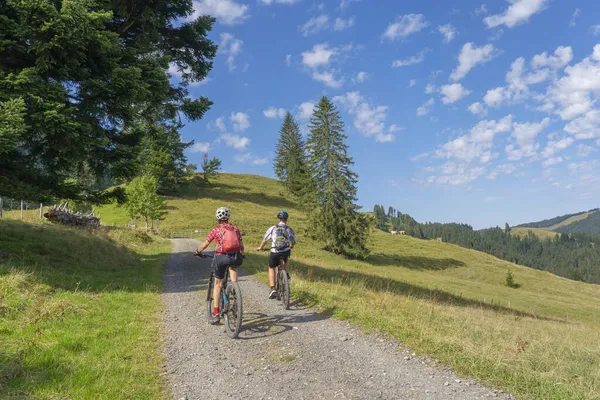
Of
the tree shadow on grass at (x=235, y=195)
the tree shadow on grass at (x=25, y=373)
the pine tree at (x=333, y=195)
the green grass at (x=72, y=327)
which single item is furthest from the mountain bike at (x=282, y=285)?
the tree shadow on grass at (x=235, y=195)

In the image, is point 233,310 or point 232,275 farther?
point 232,275

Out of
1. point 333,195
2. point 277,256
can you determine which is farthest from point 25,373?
point 333,195

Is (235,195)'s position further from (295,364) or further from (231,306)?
(295,364)

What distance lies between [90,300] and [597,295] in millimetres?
64857

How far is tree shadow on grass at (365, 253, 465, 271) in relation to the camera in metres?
46.8

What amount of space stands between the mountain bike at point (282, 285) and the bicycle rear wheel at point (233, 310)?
7.10 ft

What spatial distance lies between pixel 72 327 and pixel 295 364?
457 centimetres

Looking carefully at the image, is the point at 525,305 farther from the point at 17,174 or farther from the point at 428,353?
the point at 17,174

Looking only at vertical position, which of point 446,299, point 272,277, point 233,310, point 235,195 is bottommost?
point 446,299

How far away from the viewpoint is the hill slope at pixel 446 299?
17.5ft

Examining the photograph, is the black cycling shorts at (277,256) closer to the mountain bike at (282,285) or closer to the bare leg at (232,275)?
the mountain bike at (282,285)

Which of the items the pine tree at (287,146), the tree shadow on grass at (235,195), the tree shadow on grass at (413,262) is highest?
the pine tree at (287,146)

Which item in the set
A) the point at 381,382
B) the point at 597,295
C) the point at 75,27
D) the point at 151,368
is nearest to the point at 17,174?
the point at 75,27

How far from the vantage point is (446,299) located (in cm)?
2467
